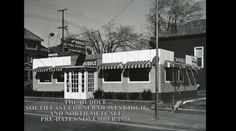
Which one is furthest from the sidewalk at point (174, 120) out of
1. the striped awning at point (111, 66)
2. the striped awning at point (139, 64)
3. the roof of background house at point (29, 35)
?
the striped awning at point (111, 66)

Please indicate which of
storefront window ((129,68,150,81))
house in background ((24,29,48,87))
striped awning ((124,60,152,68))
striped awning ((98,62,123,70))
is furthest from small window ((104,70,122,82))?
house in background ((24,29,48,87))

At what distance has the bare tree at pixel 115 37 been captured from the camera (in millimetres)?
4613

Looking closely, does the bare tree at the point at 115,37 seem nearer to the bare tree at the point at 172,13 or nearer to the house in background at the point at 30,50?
the bare tree at the point at 172,13

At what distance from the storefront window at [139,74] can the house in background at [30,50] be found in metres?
4.71

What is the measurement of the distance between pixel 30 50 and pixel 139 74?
5668mm

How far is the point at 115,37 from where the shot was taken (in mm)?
4898

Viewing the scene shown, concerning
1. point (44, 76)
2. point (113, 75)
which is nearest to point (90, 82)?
point (113, 75)

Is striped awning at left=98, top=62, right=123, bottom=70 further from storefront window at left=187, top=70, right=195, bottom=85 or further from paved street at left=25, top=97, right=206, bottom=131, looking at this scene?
storefront window at left=187, top=70, right=195, bottom=85

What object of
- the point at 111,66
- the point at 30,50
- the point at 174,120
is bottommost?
the point at 174,120

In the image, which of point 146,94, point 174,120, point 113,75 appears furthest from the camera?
point 113,75

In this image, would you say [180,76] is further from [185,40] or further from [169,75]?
[185,40]
